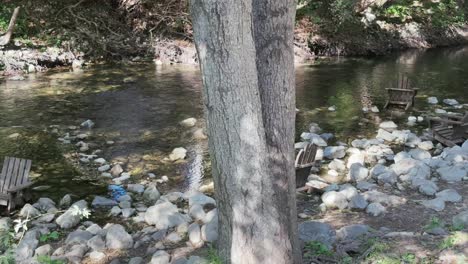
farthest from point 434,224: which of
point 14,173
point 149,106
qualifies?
point 149,106

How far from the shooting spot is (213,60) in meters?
2.89

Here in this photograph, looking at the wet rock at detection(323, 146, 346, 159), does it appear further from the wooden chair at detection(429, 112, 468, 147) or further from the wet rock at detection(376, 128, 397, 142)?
the wooden chair at detection(429, 112, 468, 147)

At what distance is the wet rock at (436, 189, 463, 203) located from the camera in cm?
523

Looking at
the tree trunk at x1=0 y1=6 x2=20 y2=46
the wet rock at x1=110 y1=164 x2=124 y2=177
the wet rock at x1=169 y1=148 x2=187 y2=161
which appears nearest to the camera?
the wet rock at x1=110 y1=164 x2=124 y2=177

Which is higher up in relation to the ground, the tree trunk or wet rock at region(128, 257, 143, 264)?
the tree trunk

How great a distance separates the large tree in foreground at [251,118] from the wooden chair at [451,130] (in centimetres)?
598

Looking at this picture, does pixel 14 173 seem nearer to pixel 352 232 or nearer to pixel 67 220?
pixel 67 220

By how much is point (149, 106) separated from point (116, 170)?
160 inches

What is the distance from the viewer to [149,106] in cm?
1127

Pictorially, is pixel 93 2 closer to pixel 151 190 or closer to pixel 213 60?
pixel 151 190

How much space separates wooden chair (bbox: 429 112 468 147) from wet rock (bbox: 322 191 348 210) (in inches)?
141

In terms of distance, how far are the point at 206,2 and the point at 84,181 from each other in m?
4.95

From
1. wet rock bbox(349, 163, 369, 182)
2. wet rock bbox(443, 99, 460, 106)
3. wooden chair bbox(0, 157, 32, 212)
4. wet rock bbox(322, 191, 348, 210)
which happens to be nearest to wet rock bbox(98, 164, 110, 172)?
wooden chair bbox(0, 157, 32, 212)

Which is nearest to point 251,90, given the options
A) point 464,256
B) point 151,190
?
point 464,256
